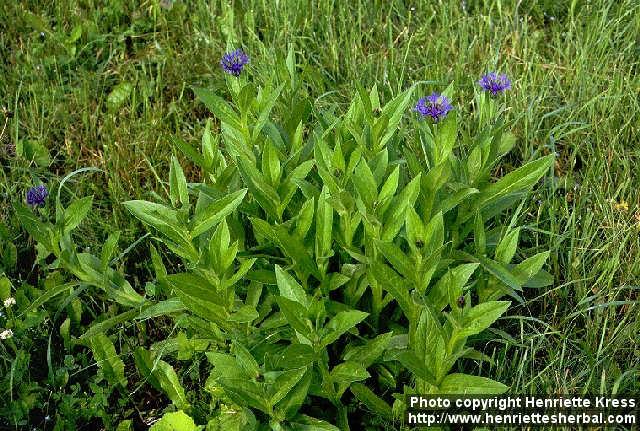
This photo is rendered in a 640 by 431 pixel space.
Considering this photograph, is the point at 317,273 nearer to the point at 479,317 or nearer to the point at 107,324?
the point at 479,317

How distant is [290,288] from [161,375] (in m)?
0.53

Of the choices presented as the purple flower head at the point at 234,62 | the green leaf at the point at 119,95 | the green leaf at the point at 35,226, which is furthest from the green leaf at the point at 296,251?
the green leaf at the point at 119,95

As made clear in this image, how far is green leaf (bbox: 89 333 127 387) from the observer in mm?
2242

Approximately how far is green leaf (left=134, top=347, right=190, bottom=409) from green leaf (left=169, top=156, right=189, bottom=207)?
1.37 feet

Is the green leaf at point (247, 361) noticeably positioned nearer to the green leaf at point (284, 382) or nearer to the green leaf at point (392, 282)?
the green leaf at point (284, 382)

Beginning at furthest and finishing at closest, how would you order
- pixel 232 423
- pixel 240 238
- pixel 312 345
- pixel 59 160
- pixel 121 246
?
pixel 59 160 → pixel 121 246 → pixel 240 238 → pixel 232 423 → pixel 312 345

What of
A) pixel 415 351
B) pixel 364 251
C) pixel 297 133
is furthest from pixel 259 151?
pixel 415 351

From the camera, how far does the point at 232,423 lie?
6.54 feet

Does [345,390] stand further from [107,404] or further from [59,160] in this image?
[59,160]

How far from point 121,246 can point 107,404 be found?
0.60m

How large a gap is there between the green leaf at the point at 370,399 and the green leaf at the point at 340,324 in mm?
175

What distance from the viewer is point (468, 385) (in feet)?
6.03

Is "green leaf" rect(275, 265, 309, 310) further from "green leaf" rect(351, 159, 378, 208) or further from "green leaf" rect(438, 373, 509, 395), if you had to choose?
"green leaf" rect(438, 373, 509, 395)

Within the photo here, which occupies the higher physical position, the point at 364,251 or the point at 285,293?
the point at 364,251
